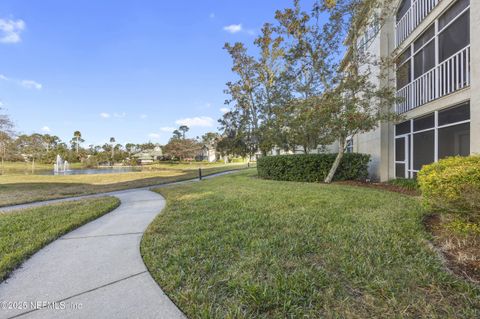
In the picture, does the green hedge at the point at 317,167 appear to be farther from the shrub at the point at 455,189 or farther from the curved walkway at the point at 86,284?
the curved walkway at the point at 86,284

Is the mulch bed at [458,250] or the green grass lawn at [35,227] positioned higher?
the mulch bed at [458,250]

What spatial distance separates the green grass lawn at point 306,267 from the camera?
2.07m

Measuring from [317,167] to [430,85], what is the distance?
17.0 ft

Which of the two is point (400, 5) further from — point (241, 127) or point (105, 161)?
point (105, 161)

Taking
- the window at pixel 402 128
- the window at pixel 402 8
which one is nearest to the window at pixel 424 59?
the window at pixel 402 128

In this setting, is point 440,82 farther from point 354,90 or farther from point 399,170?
point 399,170

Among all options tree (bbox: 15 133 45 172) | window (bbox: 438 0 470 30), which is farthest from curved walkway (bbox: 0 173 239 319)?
tree (bbox: 15 133 45 172)

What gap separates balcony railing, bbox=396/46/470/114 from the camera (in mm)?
6781

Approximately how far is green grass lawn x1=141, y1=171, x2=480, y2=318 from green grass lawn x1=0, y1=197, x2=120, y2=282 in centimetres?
153

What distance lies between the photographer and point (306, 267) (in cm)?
273

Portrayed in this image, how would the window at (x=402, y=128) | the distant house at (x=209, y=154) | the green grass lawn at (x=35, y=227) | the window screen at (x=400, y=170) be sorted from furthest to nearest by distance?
the distant house at (x=209, y=154), the window screen at (x=400, y=170), the window at (x=402, y=128), the green grass lawn at (x=35, y=227)

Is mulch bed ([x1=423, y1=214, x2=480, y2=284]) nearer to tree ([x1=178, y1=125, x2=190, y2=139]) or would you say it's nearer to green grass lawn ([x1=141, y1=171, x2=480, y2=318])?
green grass lawn ([x1=141, y1=171, x2=480, y2=318])

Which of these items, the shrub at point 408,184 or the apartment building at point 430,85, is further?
the shrub at point 408,184

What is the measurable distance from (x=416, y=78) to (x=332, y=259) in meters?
9.55
